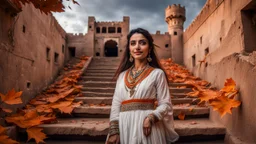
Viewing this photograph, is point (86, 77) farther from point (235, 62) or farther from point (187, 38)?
point (187, 38)

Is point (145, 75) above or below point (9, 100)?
above

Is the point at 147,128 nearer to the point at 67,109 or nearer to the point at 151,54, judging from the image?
the point at 151,54

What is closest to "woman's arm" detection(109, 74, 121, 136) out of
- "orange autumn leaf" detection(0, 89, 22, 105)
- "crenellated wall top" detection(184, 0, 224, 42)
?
"orange autumn leaf" detection(0, 89, 22, 105)

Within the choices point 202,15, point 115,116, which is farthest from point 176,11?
point 115,116

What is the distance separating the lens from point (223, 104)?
2.61 m

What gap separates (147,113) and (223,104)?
48.8 inches

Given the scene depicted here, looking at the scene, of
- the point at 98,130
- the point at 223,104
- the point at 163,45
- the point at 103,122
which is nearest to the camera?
the point at 223,104

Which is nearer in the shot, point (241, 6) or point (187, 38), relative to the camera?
point (241, 6)

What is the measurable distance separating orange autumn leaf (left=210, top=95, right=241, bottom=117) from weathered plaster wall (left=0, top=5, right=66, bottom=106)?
3876 millimetres

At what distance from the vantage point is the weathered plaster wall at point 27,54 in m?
3.96

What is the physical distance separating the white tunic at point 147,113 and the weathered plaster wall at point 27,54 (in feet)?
9.75

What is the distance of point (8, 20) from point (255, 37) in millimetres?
6075

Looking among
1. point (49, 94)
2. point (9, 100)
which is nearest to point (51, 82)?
point (49, 94)

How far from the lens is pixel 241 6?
17.5 ft
